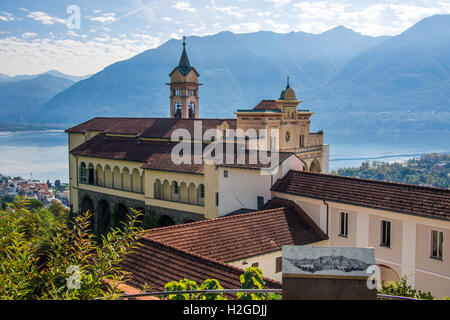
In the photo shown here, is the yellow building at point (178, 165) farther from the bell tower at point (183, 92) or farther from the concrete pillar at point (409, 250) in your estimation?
the concrete pillar at point (409, 250)

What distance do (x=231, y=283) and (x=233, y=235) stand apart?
5469mm

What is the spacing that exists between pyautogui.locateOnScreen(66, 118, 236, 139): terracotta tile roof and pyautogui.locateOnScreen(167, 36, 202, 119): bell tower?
208 inches

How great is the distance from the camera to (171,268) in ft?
44.4

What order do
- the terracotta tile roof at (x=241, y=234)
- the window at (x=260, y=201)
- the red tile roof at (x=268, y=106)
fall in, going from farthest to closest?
the red tile roof at (x=268, y=106)
the window at (x=260, y=201)
the terracotta tile roof at (x=241, y=234)

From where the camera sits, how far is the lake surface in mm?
127500

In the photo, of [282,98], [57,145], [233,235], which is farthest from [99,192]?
[57,145]

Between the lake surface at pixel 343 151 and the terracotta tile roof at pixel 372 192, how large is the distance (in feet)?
326

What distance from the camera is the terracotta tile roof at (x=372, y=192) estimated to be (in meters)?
17.1

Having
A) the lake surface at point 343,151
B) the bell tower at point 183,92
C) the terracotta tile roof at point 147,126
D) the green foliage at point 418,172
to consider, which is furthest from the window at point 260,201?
the lake surface at point 343,151

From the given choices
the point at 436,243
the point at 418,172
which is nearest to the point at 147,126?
Result: the point at 436,243

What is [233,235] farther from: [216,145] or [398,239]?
[216,145]

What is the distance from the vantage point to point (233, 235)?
17.6m

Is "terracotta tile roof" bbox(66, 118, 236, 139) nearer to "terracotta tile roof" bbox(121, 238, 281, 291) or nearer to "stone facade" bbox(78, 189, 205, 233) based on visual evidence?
"stone facade" bbox(78, 189, 205, 233)
